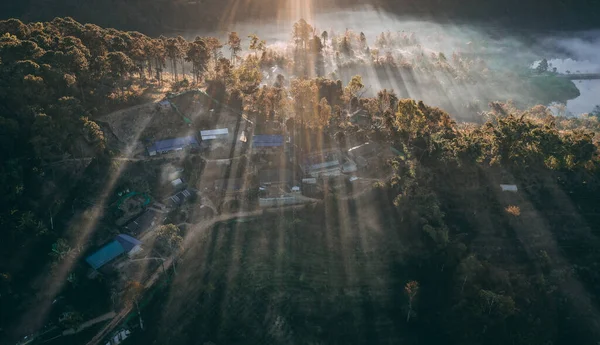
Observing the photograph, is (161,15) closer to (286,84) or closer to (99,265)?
(286,84)

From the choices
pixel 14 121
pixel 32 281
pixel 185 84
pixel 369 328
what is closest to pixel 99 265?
pixel 32 281

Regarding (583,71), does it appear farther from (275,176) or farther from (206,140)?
(206,140)

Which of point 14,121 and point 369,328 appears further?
point 14,121

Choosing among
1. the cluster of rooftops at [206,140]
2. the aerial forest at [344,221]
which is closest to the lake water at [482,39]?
the aerial forest at [344,221]

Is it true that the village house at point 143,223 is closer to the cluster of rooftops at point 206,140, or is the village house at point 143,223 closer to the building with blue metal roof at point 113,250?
the building with blue metal roof at point 113,250

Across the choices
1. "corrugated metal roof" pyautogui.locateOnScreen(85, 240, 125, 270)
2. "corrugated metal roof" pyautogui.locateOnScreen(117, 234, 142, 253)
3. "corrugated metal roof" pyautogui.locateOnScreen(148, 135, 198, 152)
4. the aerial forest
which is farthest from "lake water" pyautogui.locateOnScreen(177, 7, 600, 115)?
"corrugated metal roof" pyautogui.locateOnScreen(85, 240, 125, 270)

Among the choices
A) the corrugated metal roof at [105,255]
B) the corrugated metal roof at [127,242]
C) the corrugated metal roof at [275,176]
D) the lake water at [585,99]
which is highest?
the lake water at [585,99]

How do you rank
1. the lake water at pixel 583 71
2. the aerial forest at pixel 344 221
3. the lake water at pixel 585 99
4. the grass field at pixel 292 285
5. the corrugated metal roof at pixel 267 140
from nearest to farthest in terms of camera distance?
the grass field at pixel 292 285
the aerial forest at pixel 344 221
the corrugated metal roof at pixel 267 140
the lake water at pixel 585 99
the lake water at pixel 583 71

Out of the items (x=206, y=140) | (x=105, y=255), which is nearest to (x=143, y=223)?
(x=105, y=255)
